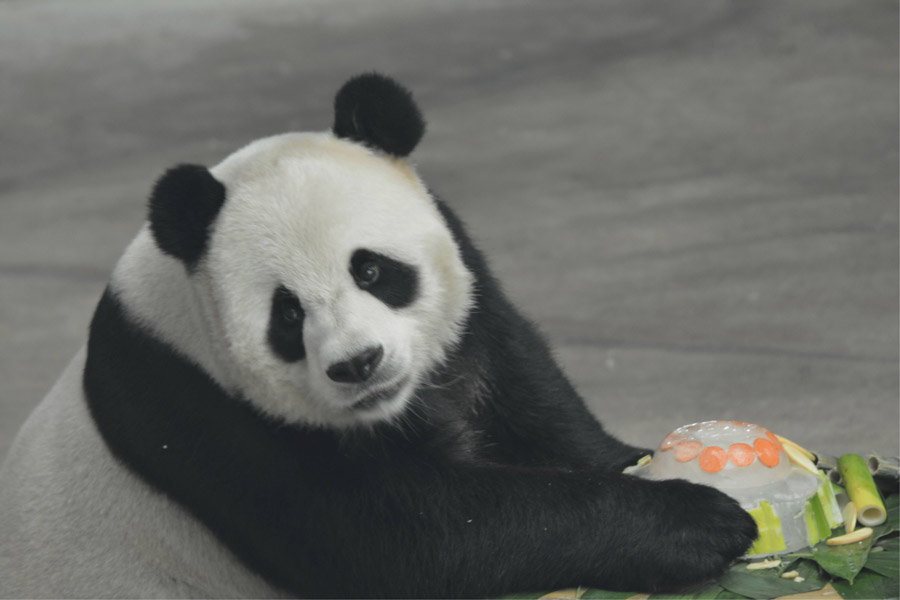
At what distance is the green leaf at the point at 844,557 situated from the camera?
3307mm

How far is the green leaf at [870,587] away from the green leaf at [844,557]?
0.02 m

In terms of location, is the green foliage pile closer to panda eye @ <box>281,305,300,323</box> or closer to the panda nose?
the panda nose

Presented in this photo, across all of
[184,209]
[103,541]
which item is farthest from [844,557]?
[103,541]

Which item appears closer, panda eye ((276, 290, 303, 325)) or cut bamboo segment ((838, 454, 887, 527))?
panda eye ((276, 290, 303, 325))

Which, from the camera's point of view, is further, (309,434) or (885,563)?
(309,434)

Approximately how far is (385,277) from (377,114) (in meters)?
0.53

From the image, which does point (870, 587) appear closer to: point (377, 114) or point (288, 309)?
point (288, 309)

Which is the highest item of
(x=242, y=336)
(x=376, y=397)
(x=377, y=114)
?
(x=377, y=114)

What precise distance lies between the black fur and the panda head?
0.13 metres

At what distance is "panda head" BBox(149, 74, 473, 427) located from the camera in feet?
10.7

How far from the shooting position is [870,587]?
3273 millimetres

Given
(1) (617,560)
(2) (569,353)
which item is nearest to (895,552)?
(1) (617,560)

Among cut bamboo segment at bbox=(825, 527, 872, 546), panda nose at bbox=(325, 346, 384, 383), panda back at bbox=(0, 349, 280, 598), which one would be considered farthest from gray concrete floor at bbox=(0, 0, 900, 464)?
panda nose at bbox=(325, 346, 384, 383)

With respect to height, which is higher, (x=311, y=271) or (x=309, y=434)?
(x=311, y=271)
